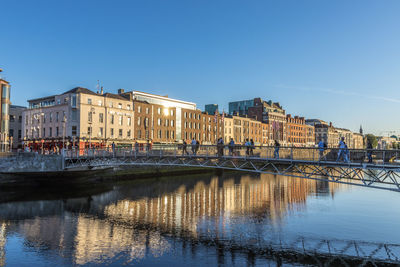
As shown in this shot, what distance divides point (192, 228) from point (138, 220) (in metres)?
5.15

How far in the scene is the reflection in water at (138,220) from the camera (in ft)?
65.5

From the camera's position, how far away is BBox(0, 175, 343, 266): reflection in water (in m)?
20.0

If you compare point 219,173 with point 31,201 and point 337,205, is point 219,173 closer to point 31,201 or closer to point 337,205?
point 337,205

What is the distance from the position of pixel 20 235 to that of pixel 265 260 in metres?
16.8

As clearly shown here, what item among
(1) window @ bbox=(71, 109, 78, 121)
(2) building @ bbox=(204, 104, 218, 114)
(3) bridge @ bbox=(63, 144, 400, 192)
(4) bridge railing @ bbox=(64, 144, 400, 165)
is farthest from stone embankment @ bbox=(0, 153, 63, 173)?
(2) building @ bbox=(204, 104, 218, 114)

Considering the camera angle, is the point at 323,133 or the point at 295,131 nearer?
the point at 295,131

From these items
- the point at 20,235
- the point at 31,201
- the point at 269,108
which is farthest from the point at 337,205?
the point at 269,108

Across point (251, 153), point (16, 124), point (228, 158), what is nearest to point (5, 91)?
point (16, 124)

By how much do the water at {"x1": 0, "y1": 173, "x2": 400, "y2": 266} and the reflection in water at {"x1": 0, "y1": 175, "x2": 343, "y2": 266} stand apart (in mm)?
72

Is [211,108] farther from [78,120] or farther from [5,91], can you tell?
[5,91]

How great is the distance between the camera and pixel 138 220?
2678cm

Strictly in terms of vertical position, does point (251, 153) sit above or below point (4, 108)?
below

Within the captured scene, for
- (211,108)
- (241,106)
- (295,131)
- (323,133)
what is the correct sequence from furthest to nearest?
(323,133), (295,131), (241,106), (211,108)

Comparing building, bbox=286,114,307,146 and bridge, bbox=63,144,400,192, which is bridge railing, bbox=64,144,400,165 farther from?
building, bbox=286,114,307,146
